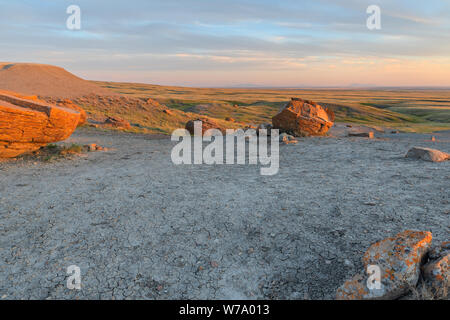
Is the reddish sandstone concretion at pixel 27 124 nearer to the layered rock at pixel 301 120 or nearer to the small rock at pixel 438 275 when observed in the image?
the layered rock at pixel 301 120

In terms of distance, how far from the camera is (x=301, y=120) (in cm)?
2081

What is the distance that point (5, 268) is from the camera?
17.6ft

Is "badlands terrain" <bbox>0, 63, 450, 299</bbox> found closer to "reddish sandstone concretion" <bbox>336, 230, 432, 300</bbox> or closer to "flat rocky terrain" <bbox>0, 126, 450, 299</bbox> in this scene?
"flat rocky terrain" <bbox>0, 126, 450, 299</bbox>

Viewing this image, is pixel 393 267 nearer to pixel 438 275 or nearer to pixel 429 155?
pixel 438 275

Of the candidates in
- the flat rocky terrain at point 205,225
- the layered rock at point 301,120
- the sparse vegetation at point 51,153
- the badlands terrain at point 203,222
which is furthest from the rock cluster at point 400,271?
the layered rock at point 301,120

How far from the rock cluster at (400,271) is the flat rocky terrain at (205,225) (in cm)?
81

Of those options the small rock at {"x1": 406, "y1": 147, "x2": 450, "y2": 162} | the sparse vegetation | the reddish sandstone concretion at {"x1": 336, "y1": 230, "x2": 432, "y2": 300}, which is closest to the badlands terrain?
the sparse vegetation

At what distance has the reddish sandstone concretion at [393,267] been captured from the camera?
3.89 m

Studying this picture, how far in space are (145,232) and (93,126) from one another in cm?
2145

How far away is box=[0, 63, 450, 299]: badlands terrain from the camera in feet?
16.2

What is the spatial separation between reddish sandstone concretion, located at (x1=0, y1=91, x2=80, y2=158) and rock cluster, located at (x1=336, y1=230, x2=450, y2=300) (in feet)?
44.4
